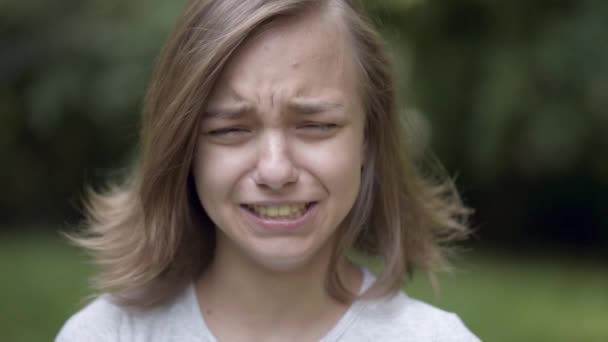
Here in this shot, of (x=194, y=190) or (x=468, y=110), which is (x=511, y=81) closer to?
(x=468, y=110)

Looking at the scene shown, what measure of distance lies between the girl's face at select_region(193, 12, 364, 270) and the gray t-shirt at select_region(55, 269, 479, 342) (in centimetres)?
27

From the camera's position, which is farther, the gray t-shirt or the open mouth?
the gray t-shirt

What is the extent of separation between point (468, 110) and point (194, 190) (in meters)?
4.28

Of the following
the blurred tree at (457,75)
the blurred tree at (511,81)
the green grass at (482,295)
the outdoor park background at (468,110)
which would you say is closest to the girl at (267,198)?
the green grass at (482,295)

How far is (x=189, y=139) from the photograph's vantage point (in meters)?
2.33

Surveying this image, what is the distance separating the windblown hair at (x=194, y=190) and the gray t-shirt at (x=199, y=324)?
4cm

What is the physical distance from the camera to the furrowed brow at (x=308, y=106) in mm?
2191

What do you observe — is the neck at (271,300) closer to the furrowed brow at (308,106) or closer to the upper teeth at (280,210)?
the upper teeth at (280,210)

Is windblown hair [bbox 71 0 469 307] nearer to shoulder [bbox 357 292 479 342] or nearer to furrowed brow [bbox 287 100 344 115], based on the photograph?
shoulder [bbox 357 292 479 342]

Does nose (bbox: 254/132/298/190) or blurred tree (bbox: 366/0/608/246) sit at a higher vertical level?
nose (bbox: 254/132/298/190)

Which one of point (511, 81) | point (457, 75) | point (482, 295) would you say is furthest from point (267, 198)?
point (457, 75)

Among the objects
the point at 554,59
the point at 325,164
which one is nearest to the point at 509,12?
the point at 554,59

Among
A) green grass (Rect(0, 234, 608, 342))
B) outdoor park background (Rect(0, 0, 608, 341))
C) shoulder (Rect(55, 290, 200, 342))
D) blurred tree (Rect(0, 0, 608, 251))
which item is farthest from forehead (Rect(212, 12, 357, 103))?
blurred tree (Rect(0, 0, 608, 251))

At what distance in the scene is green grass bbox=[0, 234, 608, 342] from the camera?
498 centimetres
